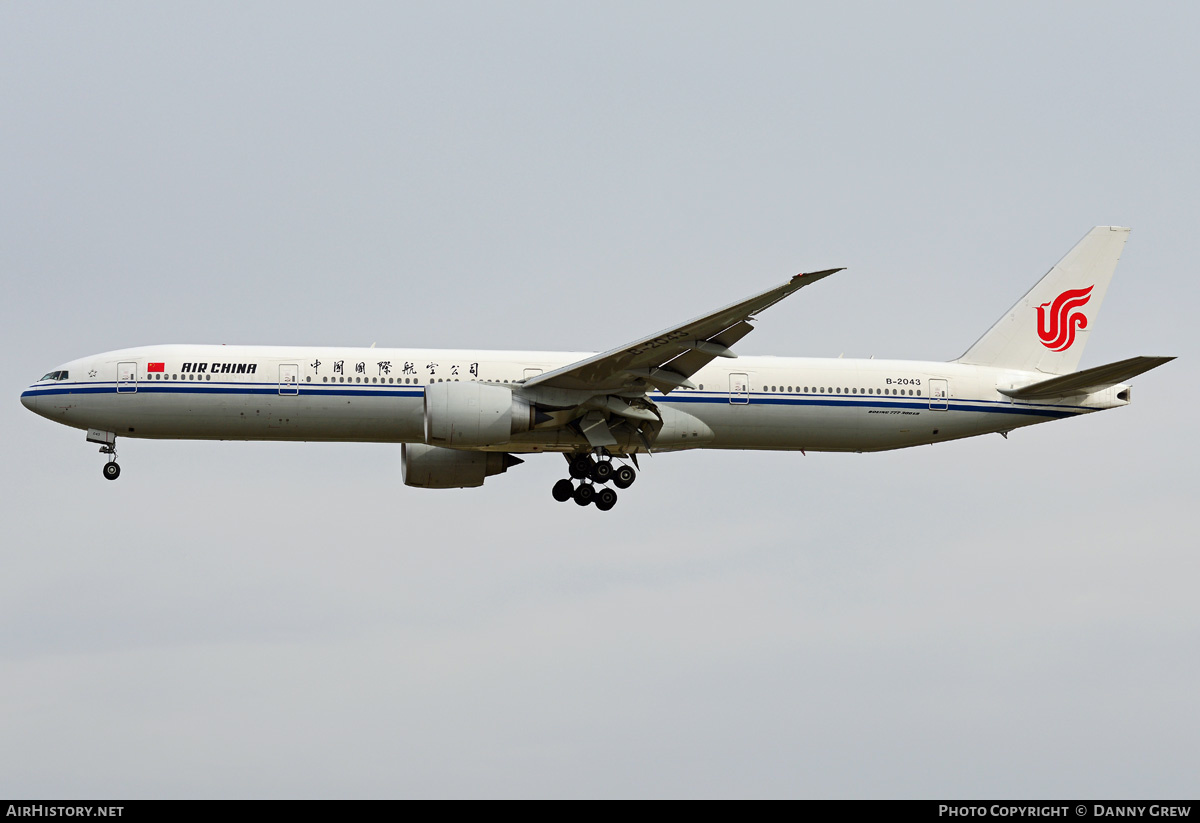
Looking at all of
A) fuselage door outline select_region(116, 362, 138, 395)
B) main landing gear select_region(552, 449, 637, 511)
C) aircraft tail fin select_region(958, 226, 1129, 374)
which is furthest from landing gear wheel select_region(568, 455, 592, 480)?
fuselage door outline select_region(116, 362, 138, 395)

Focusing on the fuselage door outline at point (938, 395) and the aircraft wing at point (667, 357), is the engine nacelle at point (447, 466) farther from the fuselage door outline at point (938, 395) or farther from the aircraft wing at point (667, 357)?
the fuselage door outline at point (938, 395)

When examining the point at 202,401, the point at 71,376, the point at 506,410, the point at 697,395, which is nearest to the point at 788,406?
the point at 697,395

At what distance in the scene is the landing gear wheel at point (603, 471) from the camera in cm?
3678

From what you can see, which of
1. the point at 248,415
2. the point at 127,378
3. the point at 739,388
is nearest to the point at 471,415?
the point at 248,415

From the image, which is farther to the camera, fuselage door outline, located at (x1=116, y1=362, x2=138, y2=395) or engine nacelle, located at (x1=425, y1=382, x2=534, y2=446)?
fuselage door outline, located at (x1=116, y1=362, x2=138, y2=395)

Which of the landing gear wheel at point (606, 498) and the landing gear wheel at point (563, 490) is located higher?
Answer: the landing gear wheel at point (563, 490)

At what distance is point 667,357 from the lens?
1347 inches

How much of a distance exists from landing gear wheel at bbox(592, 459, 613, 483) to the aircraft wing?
248 centimetres

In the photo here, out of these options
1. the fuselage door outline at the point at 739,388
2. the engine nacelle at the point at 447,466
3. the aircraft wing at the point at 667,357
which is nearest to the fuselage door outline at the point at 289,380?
the engine nacelle at the point at 447,466

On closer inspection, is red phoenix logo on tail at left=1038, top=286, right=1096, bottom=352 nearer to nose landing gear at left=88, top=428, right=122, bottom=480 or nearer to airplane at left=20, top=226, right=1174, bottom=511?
airplane at left=20, top=226, right=1174, bottom=511

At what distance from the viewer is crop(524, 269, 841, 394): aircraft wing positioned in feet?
106

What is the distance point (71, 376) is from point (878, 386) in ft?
65.6

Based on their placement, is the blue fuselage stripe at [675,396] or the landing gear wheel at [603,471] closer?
the blue fuselage stripe at [675,396]

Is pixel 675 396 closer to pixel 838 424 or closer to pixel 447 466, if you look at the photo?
pixel 838 424
